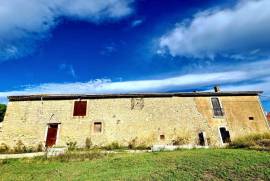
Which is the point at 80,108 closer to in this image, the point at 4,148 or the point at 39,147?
the point at 39,147

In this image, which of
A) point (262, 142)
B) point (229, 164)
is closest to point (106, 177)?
point (229, 164)

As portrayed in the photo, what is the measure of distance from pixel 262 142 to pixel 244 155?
14.6ft

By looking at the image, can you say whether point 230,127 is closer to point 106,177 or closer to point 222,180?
point 222,180

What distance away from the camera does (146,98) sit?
773 inches

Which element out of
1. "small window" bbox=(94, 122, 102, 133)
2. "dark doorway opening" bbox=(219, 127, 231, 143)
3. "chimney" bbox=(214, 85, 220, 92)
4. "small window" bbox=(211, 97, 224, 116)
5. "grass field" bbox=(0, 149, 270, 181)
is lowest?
"grass field" bbox=(0, 149, 270, 181)

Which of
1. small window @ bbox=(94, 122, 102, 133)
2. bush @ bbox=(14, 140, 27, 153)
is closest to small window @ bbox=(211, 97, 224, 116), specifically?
small window @ bbox=(94, 122, 102, 133)

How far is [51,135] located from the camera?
1788cm

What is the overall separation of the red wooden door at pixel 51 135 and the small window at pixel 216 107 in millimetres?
13434

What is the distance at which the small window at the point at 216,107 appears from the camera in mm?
19631

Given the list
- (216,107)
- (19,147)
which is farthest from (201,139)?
(19,147)

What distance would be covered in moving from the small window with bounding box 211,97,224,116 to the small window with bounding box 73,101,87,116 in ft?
36.6

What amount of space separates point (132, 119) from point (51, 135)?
654 cm

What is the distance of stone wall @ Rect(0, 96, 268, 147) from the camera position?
1788 cm

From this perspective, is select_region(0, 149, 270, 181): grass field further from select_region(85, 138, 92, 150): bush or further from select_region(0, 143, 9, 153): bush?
select_region(0, 143, 9, 153): bush
